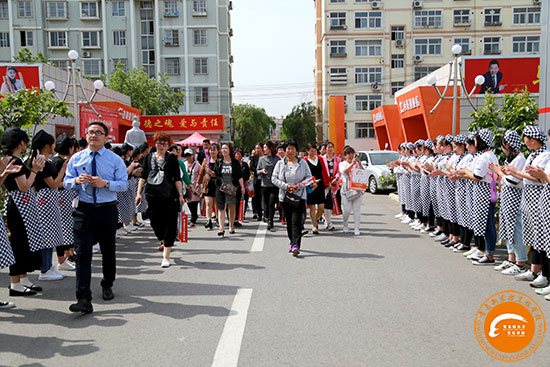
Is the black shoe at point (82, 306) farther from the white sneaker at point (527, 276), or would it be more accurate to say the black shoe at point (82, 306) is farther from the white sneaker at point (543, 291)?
the white sneaker at point (527, 276)

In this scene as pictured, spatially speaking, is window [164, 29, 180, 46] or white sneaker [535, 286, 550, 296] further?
window [164, 29, 180, 46]

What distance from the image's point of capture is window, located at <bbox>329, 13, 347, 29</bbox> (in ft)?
175

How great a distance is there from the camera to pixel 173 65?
5034 cm

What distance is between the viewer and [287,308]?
17.1ft

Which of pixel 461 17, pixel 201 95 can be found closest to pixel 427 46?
pixel 461 17

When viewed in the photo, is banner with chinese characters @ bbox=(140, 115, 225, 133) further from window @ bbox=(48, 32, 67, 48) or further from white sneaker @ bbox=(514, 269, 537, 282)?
white sneaker @ bbox=(514, 269, 537, 282)

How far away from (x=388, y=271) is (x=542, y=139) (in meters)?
2.55

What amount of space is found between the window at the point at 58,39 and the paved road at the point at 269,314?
48267 mm

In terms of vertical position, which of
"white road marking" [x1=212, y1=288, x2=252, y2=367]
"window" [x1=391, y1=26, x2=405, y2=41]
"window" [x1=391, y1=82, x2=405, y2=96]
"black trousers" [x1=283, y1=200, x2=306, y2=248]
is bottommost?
"white road marking" [x1=212, y1=288, x2=252, y2=367]

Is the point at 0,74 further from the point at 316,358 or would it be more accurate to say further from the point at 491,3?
the point at 491,3

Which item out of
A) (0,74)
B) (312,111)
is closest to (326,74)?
(312,111)

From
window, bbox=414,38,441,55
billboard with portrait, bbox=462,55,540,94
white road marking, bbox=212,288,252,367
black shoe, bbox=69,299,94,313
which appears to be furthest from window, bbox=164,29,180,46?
black shoe, bbox=69,299,94,313

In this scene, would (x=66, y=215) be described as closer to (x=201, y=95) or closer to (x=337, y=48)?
(x=201, y=95)

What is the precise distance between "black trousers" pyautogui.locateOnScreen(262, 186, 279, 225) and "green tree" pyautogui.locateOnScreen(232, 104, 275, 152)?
177ft
